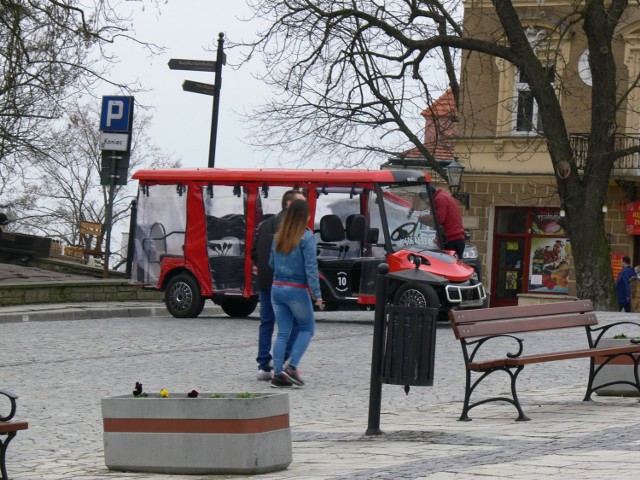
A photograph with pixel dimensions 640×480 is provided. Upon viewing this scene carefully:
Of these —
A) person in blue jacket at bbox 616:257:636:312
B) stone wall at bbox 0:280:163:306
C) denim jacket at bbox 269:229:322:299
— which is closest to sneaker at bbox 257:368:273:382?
denim jacket at bbox 269:229:322:299

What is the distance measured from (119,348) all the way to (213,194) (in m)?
6.36

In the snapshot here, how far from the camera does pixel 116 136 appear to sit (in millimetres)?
24656

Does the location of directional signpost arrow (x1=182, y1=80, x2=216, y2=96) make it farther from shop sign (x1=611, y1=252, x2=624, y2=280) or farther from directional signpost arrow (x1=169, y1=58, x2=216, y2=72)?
shop sign (x1=611, y1=252, x2=624, y2=280)

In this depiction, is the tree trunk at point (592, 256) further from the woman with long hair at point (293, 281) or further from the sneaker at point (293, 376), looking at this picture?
the woman with long hair at point (293, 281)

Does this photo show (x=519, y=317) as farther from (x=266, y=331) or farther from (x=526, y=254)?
(x=526, y=254)

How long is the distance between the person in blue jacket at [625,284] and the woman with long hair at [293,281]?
2126cm

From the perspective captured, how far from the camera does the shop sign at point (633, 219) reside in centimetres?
3808

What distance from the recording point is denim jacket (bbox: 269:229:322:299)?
13719 millimetres

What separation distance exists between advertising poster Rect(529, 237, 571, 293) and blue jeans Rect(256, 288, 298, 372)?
87.6 ft

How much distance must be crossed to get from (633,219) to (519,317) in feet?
87.8

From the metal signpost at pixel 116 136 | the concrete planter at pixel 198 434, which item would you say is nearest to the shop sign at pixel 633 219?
the metal signpost at pixel 116 136

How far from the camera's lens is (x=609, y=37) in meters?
28.4

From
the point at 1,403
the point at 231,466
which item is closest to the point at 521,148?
the point at 1,403

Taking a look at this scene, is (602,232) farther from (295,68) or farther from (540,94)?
(295,68)
